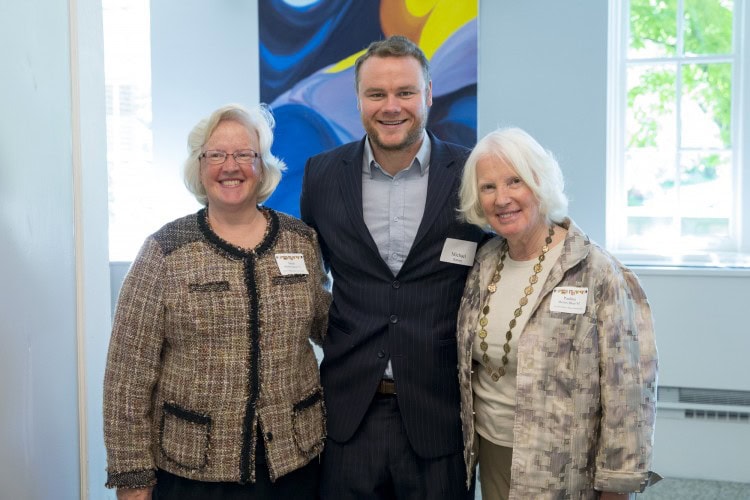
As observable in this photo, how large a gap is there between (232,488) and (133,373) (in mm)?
389

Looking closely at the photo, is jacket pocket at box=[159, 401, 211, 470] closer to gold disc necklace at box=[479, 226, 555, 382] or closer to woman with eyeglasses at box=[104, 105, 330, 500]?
woman with eyeglasses at box=[104, 105, 330, 500]


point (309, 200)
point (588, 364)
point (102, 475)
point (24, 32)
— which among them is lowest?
point (102, 475)

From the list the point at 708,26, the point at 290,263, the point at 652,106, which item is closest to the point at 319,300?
the point at 290,263

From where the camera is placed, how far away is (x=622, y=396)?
1787 millimetres

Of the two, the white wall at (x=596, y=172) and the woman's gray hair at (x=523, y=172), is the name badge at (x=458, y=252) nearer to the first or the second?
the woman's gray hair at (x=523, y=172)

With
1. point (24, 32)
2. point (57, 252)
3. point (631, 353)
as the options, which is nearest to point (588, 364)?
point (631, 353)

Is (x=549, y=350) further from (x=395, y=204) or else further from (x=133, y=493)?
(x=133, y=493)

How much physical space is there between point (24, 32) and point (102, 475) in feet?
5.16

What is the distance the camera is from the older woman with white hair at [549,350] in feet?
5.90

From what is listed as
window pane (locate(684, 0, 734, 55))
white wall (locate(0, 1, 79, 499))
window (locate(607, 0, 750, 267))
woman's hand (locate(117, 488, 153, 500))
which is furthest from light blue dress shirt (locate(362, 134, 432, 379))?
window pane (locate(684, 0, 734, 55))

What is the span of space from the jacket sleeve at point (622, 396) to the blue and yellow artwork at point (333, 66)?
2356mm

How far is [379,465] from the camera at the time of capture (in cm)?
205

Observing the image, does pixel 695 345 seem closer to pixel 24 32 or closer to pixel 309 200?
pixel 309 200

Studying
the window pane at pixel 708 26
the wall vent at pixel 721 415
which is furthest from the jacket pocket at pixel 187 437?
the window pane at pixel 708 26
